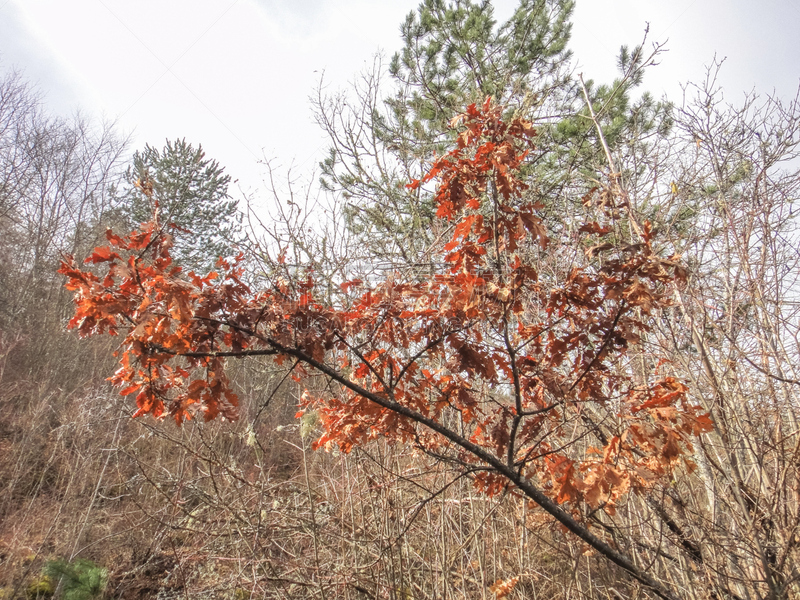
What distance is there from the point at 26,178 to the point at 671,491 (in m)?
16.0

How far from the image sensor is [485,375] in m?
1.82

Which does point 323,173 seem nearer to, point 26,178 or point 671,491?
point 671,491

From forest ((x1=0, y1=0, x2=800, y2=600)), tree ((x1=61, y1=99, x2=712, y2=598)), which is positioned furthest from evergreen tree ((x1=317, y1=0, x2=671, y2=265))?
tree ((x1=61, y1=99, x2=712, y2=598))

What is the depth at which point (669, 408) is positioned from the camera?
1852mm

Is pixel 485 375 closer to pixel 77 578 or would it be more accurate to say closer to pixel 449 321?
pixel 449 321

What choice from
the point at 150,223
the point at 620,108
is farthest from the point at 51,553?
the point at 620,108

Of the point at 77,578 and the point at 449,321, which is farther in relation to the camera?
the point at 77,578

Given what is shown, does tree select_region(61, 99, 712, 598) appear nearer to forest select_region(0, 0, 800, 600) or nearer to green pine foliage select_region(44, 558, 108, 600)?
forest select_region(0, 0, 800, 600)

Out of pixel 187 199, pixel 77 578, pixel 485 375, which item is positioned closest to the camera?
pixel 485 375

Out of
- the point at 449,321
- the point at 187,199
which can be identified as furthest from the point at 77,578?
the point at 187,199

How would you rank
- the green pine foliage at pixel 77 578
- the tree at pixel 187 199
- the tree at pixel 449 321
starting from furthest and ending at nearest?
the tree at pixel 187 199
the green pine foliage at pixel 77 578
the tree at pixel 449 321

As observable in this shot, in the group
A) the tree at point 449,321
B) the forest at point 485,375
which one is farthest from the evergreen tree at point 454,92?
the tree at point 449,321

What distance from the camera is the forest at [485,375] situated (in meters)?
1.74

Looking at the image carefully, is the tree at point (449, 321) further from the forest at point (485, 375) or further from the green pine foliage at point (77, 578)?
the green pine foliage at point (77, 578)
